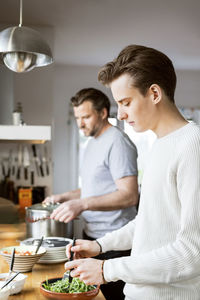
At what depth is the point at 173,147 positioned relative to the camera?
1.34 metres

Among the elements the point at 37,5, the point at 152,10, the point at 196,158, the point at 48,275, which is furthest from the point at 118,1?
the point at 196,158

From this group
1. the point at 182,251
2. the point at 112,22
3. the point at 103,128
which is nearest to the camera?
the point at 182,251

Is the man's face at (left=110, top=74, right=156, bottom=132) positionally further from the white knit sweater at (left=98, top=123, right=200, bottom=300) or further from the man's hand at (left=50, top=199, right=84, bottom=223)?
the man's hand at (left=50, top=199, right=84, bottom=223)

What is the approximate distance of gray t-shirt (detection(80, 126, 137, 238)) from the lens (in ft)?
9.09

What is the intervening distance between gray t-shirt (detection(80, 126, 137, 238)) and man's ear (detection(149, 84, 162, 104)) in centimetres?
133

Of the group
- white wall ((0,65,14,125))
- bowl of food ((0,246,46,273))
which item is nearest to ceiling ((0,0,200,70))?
white wall ((0,65,14,125))

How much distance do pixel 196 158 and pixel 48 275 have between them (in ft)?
3.43

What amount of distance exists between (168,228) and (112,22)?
12.0ft

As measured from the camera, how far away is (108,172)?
2.87 m

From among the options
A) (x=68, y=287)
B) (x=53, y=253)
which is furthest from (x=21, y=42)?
(x=68, y=287)

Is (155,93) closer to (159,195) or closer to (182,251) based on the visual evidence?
(159,195)

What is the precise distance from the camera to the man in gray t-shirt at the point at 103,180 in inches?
104

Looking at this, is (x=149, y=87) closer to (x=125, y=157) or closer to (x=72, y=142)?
(x=125, y=157)

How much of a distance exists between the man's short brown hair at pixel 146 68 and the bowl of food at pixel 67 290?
29.7 inches
